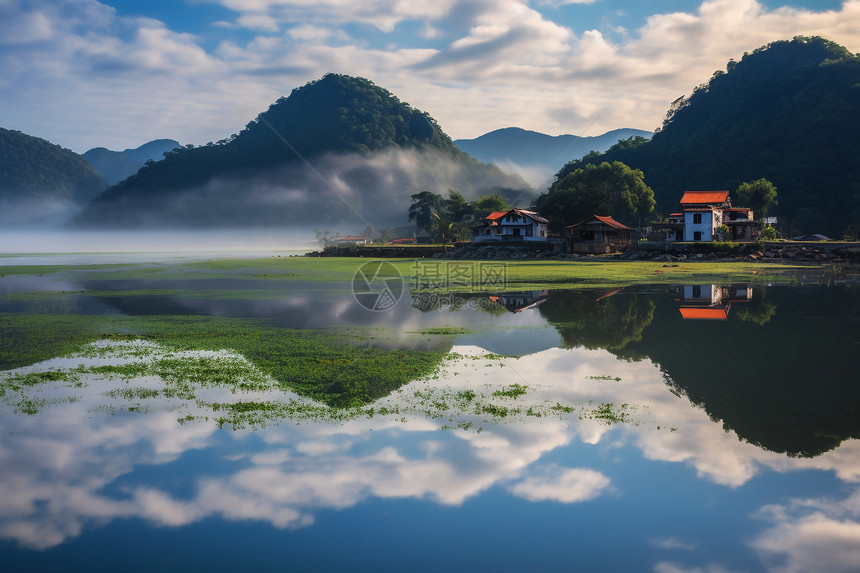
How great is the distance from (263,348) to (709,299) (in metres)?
25.7

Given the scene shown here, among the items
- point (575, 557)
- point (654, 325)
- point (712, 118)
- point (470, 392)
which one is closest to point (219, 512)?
point (575, 557)

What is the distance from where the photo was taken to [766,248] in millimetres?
71438

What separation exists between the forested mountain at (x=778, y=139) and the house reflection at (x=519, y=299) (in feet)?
242

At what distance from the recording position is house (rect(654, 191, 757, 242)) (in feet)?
271

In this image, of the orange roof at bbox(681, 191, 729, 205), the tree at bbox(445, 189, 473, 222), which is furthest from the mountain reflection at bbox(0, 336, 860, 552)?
the tree at bbox(445, 189, 473, 222)

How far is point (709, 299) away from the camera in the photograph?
33969 mm

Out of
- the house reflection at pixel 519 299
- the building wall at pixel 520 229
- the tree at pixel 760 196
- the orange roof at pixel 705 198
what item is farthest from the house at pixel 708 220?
the house reflection at pixel 519 299

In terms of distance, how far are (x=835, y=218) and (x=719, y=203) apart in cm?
3000

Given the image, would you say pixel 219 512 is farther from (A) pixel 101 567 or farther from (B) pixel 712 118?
(B) pixel 712 118

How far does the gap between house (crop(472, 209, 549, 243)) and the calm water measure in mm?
82520

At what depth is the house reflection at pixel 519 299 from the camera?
1248 inches
